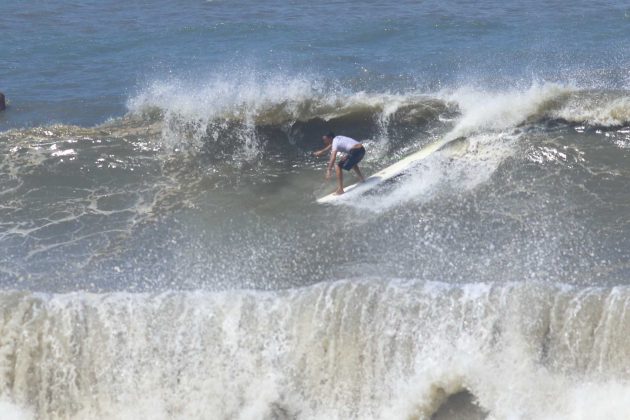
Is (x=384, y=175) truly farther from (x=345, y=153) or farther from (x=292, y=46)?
(x=292, y=46)

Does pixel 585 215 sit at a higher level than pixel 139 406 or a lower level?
higher

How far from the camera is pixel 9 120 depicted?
20141 millimetres

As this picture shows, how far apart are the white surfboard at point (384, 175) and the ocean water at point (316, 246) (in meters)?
0.23

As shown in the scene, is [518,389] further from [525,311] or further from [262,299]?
[262,299]

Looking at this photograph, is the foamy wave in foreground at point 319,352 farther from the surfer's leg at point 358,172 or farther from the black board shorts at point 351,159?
the surfer's leg at point 358,172

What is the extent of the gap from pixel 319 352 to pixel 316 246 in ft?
7.30

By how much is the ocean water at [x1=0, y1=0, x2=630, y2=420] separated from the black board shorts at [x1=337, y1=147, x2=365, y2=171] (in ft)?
2.27

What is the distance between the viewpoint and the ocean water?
36.5ft

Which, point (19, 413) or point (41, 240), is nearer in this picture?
point (19, 413)

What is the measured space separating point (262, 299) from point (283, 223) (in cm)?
252

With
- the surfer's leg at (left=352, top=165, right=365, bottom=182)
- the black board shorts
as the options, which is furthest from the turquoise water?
the black board shorts

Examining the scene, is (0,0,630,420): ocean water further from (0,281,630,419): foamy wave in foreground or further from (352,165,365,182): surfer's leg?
(352,165,365,182): surfer's leg

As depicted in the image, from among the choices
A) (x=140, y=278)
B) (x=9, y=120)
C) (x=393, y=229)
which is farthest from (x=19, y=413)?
(x=9, y=120)

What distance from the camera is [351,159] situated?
1503 centimetres
